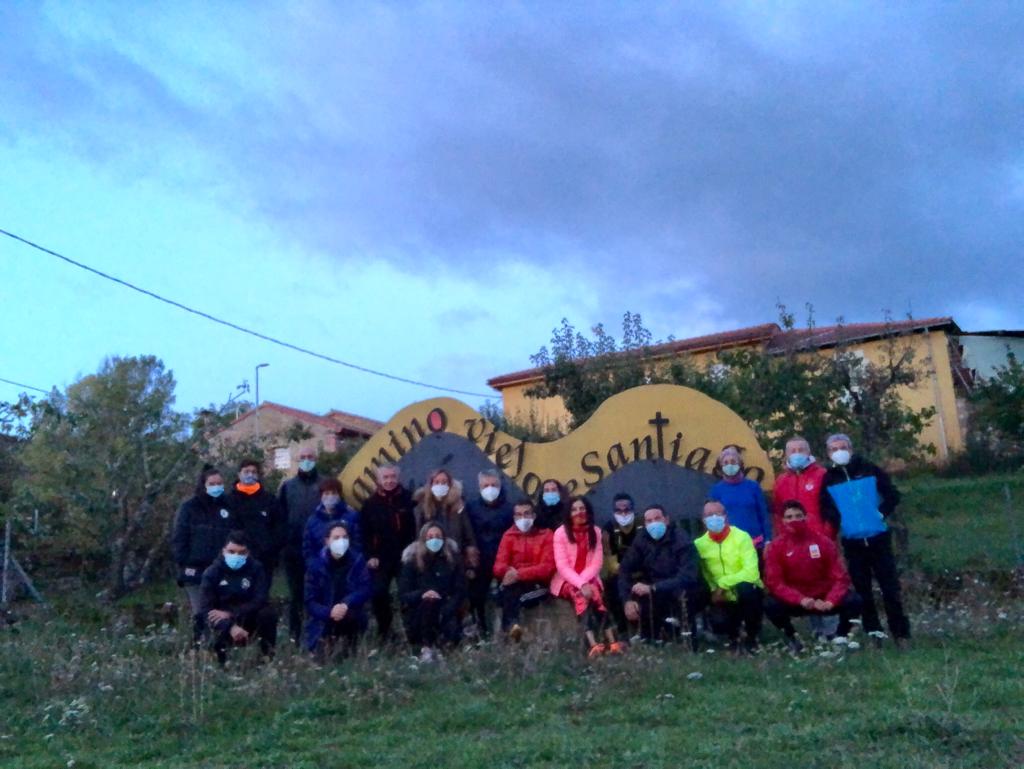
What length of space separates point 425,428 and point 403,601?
2877 mm

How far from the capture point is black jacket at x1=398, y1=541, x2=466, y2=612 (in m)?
9.09

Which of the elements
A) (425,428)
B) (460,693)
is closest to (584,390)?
(425,428)

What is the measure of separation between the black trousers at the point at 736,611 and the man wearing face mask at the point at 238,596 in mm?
3359

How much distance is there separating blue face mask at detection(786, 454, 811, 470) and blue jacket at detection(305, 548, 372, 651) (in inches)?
141

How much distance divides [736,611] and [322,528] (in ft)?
11.6

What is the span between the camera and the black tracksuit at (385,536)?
9812 mm

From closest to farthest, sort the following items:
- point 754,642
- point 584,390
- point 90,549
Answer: point 754,642 < point 90,549 < point 584,390

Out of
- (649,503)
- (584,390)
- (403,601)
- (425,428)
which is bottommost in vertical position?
(403,601)

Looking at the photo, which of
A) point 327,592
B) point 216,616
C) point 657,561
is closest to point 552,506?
point 657,561

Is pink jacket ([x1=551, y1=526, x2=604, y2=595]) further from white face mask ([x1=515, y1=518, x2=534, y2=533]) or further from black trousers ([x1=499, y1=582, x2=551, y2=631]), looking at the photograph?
white face mask ([x1=515, y1=518, x2=534, y2=533])

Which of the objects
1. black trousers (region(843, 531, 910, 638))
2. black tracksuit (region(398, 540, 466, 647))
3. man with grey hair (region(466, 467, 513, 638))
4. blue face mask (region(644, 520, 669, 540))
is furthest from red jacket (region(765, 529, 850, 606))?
black tracksuit (region(398, 540, 466, 647))

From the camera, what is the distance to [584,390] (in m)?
19.0

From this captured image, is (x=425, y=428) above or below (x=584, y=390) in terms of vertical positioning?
below

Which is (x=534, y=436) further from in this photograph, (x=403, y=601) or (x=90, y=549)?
(x=403, y=601)
